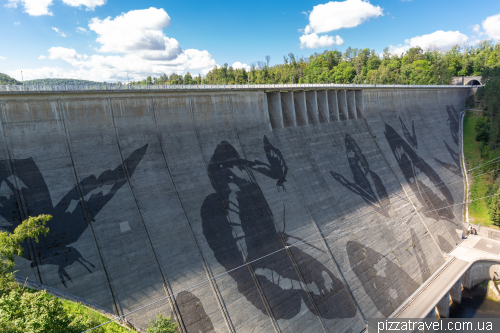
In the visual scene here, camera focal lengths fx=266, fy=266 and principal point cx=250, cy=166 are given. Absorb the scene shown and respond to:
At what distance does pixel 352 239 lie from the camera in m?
22.0

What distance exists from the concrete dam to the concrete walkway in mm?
800

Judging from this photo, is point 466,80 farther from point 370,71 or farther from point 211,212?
point 211,212

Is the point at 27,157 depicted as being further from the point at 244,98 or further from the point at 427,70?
the point at 427,70

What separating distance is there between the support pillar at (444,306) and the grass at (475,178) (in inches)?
535

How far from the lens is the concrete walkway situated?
19719 mm

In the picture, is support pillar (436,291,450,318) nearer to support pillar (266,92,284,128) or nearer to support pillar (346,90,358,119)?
support pillar (266,92,284,128)

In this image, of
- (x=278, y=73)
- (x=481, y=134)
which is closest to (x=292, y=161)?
(x=481, y=134)

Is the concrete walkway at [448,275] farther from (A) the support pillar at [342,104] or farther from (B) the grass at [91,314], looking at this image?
(B) the grass at [91,314]

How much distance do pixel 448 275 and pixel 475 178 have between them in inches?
804

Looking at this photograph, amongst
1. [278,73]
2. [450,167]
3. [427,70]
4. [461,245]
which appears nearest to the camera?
[461,245]

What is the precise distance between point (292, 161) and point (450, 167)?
27.1 metres

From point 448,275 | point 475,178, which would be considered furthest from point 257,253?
point 475,178

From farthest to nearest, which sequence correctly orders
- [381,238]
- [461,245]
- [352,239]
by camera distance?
[461,245] → [381,238] → [352,239]

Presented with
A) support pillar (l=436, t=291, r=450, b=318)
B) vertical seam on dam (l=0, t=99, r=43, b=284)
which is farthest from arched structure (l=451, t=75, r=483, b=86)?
vertical seam on dam (l=0, t=99, r=43, b=284)
